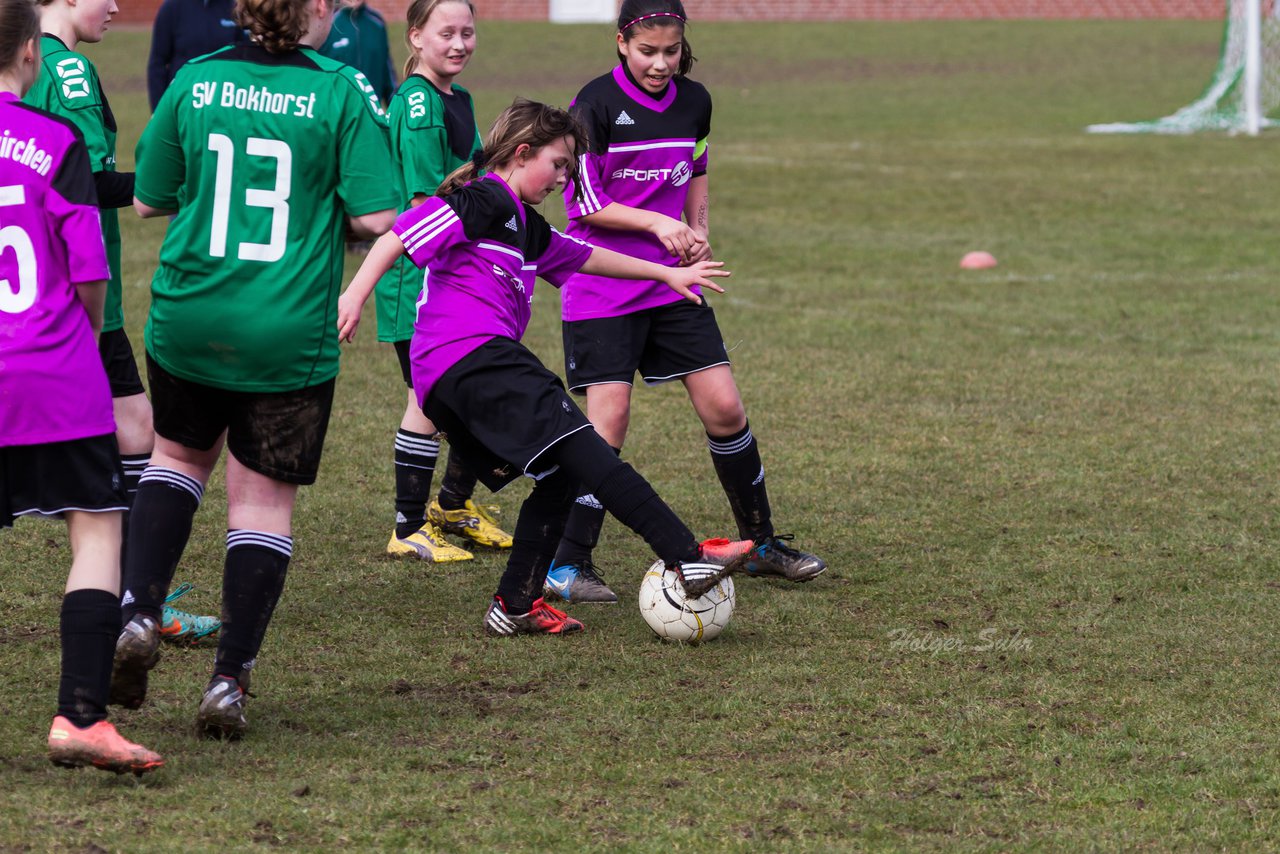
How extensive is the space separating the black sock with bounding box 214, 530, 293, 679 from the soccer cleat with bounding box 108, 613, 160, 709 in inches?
6.5

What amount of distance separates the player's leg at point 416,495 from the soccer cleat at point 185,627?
101 cm

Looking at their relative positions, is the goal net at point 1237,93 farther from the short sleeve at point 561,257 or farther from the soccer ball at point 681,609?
the soccer ball at point 681,609

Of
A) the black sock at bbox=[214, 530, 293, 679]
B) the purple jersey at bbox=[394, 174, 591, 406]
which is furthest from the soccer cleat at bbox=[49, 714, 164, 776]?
the purple jersey at bbox=[394, 174, 591, 406]

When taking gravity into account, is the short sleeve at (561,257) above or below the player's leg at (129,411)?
above

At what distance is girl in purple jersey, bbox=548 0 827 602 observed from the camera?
5.29 meters

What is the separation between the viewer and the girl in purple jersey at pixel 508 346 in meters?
4.48

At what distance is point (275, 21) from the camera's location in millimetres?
3871

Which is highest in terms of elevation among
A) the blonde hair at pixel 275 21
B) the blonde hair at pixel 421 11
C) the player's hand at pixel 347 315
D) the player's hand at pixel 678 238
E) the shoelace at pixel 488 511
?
the blonde hair at pixel 275 21

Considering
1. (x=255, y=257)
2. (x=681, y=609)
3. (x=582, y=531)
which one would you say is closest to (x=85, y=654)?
(x=255, y=257)

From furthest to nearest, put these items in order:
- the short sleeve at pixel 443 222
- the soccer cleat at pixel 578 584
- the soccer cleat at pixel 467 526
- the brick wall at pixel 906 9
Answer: the brick wall at pixel 906 9, the soccer cleat at pixel 467 526, the soccer cleat at pixel 578 584, the short sleeve at pixel 443 222

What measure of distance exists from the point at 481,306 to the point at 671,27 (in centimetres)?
123

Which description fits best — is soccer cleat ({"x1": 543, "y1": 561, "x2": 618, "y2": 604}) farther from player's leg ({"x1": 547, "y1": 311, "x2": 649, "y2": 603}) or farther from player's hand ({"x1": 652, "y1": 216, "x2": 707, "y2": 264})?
player's hand ({"x1": 652, "y1": 216, "x2": 707, "y2": 264})

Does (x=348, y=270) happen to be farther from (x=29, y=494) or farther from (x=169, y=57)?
(x=29, y=494)

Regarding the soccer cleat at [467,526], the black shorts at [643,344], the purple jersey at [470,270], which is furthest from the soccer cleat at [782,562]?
the purple jersey at [470,270]
